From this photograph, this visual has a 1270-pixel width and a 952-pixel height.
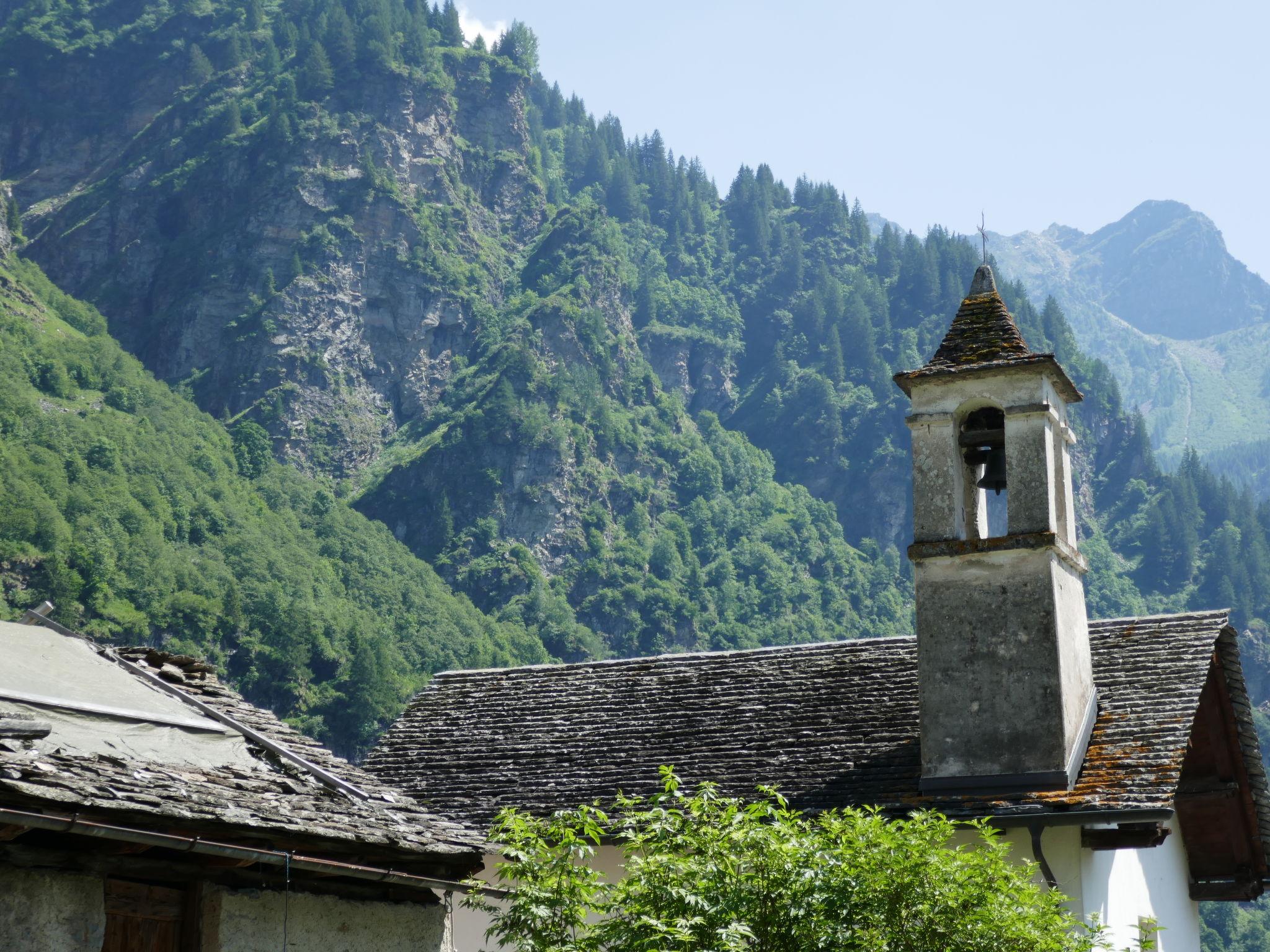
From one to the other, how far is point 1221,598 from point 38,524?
315 feet

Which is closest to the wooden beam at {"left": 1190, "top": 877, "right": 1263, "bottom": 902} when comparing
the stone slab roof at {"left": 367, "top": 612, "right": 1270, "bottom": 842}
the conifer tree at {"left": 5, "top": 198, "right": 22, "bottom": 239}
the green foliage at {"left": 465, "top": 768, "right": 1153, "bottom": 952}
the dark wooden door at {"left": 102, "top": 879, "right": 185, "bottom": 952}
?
the stone slab roof at {"left": 367, "top": 612, "right": 1270, "bottom": 842}

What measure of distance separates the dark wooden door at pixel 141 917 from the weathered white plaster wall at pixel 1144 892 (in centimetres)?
758

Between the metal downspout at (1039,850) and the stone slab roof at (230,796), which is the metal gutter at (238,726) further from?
the metal downspout at (1039,850)

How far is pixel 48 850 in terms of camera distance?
949cm

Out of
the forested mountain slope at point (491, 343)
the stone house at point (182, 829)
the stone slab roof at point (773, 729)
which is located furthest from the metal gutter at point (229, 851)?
the forested mountain slope at point (491, 343)

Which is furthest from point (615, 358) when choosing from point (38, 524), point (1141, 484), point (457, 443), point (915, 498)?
point (915, 498)

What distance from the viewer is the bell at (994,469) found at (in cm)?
1833

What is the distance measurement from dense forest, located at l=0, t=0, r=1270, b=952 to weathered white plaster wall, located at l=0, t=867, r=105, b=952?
306 ft

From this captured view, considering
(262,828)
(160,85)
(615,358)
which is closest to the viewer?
(262,828)

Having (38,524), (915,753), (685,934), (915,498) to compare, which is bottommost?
(685,934)

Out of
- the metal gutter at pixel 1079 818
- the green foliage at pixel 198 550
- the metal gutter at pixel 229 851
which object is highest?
the green foliage at pixel 198 550

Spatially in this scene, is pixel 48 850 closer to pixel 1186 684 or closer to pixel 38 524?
pixel 1186 684

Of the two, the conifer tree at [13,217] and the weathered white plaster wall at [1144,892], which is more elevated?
the conifer tree at [13,217]

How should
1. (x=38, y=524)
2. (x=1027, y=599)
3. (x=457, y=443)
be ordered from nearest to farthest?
(x=1027, y=599) < (x=38, y=524) < (x=457, y=443)
